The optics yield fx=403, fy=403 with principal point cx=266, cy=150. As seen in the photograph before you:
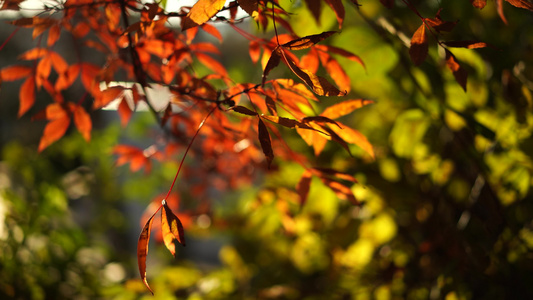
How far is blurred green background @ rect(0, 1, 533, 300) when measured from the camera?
0.79 m

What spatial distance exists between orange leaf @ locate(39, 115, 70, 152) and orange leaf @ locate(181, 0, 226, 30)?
0.44 meters

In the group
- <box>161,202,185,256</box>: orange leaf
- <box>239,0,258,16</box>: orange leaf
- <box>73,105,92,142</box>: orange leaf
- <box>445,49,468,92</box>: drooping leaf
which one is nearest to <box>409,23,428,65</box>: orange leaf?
<box>445,49,468,92</box>: drooping leaf

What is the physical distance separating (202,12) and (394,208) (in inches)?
31.5

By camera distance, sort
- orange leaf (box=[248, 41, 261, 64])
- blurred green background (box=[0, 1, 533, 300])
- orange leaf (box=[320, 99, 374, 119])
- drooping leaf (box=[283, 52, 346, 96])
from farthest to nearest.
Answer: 1. blurred green background (box=[0, 1, 533, 300])
2. orange leaf (box=[248, 41, 261, 64])
3. orange leaf (box=[320, 99, 374, 119])
4. drooping leaf (box=[283, 52, 346, 96])

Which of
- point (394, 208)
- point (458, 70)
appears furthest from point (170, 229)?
point (394, 208)

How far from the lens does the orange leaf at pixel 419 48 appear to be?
0.47 m

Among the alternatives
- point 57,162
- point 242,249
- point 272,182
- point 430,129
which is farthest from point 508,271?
point 57,162

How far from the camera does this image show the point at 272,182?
1.26 metres

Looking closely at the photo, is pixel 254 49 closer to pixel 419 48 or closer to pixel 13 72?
pixel 419 48

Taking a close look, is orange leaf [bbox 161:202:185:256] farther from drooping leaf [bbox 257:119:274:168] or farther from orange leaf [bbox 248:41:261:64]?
orange leaf [bbox 248:41:261:64]

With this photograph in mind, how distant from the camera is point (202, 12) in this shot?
409mm

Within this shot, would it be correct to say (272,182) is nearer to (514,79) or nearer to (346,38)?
(346,38)

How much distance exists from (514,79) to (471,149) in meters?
0.15

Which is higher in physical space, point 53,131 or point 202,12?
point 202,12
